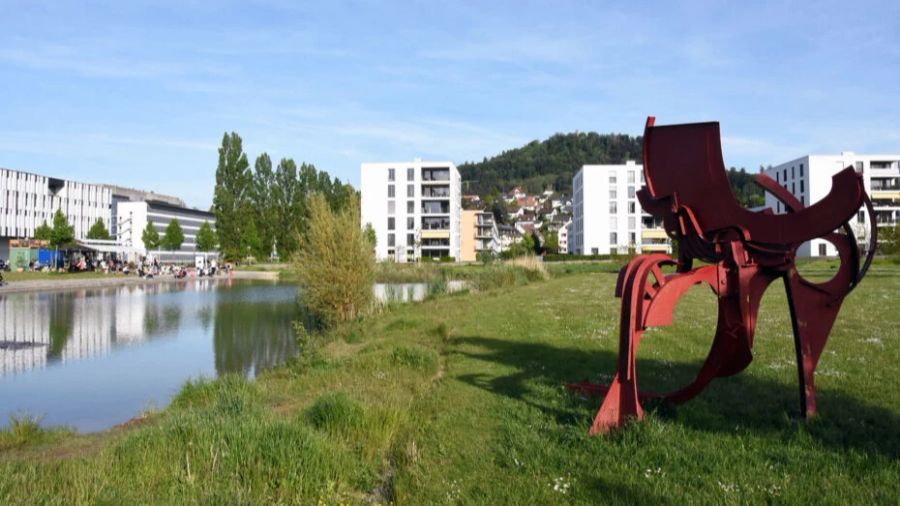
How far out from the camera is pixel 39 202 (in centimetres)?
8512

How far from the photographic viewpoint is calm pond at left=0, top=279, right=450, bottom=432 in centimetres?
1247

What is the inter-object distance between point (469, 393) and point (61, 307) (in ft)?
91.9

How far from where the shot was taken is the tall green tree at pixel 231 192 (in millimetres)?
70438

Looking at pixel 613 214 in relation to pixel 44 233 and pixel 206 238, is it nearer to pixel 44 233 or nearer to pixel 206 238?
pixel 206 238

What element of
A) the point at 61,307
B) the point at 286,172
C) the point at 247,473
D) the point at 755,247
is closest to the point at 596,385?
the point at 755,247

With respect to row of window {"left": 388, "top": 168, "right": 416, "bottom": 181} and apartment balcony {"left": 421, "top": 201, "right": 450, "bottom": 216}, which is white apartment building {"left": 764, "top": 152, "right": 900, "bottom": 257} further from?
row of window {"left": 388, "top": 168, "right": 416, "bottom": 181}

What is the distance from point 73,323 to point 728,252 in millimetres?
24410

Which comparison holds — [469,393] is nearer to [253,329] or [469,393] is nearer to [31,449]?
[31,449]

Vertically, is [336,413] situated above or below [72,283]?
below

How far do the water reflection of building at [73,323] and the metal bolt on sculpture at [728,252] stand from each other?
1521 cm

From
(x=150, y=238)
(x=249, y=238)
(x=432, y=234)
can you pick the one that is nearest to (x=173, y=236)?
(x=150, y=238)

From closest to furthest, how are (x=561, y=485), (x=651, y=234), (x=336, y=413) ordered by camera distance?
(x=561, y=485), (x=336, y=413), (x=651, y=234)

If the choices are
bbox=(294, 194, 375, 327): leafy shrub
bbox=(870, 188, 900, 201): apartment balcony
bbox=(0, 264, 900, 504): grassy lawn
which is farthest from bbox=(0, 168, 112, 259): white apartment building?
bbox=(870, 188, 900, 201): apartment balcony

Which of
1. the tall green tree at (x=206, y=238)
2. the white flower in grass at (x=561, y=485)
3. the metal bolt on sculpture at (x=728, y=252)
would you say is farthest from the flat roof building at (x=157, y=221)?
the white flower in grass at (x=561, y=485)
